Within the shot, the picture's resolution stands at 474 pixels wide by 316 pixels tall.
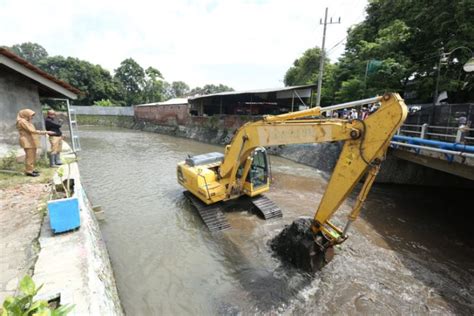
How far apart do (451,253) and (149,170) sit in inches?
480

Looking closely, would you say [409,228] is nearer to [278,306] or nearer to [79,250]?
[278,306]

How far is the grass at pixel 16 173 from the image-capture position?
5.76 metres

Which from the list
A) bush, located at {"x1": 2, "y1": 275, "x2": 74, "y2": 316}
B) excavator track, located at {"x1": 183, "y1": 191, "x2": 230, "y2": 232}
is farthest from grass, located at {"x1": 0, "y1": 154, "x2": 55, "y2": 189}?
bush, located at {"x1": 2, "y1": 275, "x2": 74, "y2": 316}

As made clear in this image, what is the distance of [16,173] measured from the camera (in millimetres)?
6258

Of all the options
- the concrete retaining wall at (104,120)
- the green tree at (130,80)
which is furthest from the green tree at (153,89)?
the concrete retaining wall at (104,120)

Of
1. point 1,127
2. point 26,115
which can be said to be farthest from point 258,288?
point 1,127

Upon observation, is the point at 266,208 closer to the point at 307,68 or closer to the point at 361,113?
the point at 361,113

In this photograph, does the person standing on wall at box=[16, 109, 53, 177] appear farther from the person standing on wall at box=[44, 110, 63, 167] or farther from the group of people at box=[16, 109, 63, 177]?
the person standing on wall at box=[44, 110, 63, 167]

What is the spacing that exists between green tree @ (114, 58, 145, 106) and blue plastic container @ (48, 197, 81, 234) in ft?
171

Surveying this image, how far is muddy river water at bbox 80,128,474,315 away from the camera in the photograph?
4.22 m

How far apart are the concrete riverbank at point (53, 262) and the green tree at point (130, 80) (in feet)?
170

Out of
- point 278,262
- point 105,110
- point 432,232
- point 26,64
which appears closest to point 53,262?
point 278,262

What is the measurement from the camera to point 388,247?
620cm

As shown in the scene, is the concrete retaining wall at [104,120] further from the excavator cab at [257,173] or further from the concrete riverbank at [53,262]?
the concrete riverbank at [53,262]
